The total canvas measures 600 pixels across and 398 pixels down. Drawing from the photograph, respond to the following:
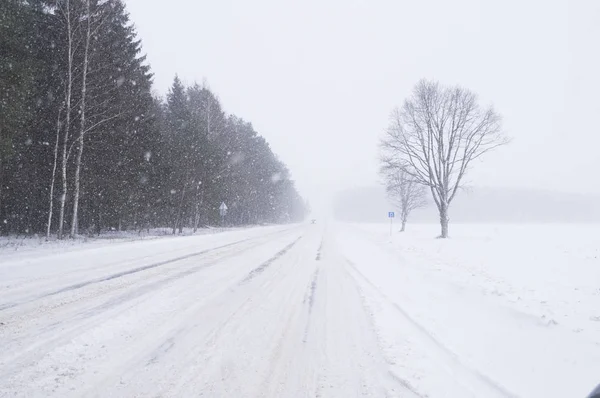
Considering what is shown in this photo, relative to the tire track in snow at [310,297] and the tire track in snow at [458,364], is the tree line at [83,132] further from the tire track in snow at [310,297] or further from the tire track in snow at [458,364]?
the tire track in snow at [458,364]

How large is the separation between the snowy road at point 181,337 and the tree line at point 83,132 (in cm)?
1210

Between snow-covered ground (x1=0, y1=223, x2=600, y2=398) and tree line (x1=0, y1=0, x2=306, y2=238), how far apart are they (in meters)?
11.4

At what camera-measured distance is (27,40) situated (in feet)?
52.9

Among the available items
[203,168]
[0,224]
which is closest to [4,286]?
[0,224]

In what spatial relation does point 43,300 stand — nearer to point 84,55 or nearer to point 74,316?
point 74,316

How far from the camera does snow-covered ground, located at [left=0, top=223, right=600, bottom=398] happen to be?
10.3 ft

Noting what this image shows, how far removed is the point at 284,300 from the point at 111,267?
509 centimetres

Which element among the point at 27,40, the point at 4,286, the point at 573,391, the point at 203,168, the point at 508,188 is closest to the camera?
the point at 573,391

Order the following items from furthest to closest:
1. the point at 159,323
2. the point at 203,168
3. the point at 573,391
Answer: the point at 203,168 → the point at 159,323 → the point at 573,391

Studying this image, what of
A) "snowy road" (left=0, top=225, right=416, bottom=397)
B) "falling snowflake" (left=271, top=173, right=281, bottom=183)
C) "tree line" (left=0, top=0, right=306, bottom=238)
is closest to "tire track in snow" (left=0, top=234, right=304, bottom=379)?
"snowy road" (left=0, top=225, right=416, bottom=397)

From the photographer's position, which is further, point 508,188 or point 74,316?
point 508,188

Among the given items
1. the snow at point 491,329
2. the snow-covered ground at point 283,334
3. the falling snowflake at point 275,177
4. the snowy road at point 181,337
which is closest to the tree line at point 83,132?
the snow-covered ground at point 283,334

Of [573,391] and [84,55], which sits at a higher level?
[84,55]

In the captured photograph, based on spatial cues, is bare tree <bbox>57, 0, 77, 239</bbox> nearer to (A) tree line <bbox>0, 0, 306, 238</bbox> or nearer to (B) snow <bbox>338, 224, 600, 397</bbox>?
(A) tree line <bbox>0, 0, 306, 238</bbox>
